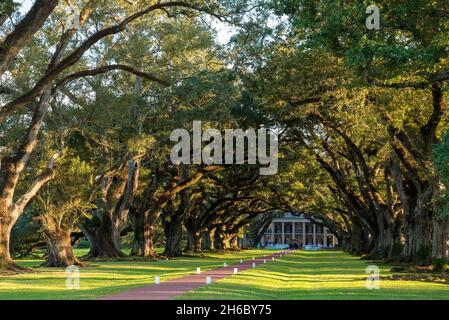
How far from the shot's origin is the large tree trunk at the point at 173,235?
60469 mm

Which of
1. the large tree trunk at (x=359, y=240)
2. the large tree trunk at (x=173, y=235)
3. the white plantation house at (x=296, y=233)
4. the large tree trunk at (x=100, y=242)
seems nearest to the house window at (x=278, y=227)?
the white plantation house at (x=296, y=233)

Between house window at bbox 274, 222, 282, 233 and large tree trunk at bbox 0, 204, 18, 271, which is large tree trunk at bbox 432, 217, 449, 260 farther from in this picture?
house window at bbox 274, 222, 282, 233

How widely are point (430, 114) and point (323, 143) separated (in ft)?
44.2

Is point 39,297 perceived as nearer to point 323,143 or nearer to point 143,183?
point 323,143

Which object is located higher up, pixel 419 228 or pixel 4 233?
pixel 419 228

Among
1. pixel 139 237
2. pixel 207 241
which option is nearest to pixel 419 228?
pixel 139 237

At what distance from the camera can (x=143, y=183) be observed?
2076 inches

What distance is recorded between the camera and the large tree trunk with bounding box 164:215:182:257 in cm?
6047

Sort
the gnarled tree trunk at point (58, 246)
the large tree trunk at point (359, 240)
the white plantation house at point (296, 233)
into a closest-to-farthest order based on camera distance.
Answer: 1. the gnarled tree trunk at point (58, 246)
2. the large tree trunk at point (359, 240)
3. the white plantation house at point (296, 233)

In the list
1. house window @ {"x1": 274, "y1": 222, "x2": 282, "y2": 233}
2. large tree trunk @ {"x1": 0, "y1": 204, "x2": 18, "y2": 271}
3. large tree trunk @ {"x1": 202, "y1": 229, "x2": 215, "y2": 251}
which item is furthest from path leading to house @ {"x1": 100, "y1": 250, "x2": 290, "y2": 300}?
house window @ {"x1": 274, "y1": 222, "x2": 282, "y2": 233}

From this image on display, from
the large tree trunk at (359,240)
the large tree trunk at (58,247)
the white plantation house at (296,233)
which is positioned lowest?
the large tree trunk at (58,247)

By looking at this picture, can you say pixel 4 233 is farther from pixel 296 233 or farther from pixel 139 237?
pixel 296 233

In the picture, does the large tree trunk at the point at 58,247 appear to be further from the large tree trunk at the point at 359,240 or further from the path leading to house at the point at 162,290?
the large tree trunk at the point at 359,240

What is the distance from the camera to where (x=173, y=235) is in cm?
6122
